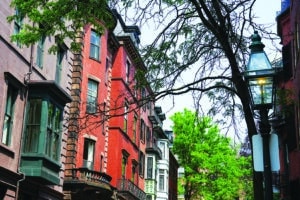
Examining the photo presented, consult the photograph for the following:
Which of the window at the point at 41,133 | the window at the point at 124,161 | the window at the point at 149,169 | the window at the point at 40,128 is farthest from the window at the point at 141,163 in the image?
the window at the point at 40,128

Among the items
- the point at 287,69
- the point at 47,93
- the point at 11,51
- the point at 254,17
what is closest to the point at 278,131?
Answer: the point at 287,69

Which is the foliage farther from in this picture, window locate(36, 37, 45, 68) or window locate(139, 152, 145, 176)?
window locate(139, 152, 145, 176)

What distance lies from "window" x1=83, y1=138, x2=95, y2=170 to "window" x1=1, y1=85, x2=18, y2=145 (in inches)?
466

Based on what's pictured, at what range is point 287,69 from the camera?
28391 mm

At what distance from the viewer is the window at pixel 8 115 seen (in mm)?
19078

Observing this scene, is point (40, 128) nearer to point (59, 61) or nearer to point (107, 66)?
point (59, 61)

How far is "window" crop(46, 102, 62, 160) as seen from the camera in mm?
21495

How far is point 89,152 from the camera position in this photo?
3159cm

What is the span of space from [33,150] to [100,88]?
1302cm

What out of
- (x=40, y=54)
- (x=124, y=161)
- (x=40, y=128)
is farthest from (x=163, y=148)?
(x=40, y=128)

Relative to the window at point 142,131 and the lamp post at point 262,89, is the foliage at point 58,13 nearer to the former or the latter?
the lamp post at point 262,89

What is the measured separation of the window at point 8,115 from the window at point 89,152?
11.8 meters

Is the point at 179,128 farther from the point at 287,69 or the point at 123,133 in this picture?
the point at 287,69

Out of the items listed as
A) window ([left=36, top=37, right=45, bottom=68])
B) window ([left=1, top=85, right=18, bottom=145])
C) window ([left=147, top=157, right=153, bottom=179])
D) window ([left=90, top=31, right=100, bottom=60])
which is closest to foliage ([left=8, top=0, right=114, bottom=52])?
window ([left=1, top=85, right=18, bottom=145])
